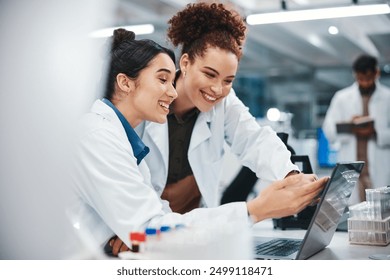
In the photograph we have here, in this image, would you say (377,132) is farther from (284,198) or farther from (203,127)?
(284,198)

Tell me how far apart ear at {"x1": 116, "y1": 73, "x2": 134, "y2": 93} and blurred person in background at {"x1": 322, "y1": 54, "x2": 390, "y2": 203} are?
93cm

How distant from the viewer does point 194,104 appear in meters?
1.80

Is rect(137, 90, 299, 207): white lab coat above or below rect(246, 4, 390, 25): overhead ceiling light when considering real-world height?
below

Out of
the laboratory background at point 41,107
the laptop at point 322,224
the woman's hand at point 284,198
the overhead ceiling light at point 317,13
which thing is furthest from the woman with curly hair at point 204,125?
the overhead ceiling light at point 317,13

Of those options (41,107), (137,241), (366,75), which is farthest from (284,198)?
(366,75)

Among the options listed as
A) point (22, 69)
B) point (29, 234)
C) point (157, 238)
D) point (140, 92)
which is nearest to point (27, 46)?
point (22, 69)

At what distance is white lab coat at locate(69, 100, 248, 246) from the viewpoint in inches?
50.0

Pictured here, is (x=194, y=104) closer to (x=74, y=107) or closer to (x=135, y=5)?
(x=74, y=107)

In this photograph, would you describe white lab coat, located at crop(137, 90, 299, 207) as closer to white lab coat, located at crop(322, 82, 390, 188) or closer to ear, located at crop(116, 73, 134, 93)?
ear, located at crop(116, 73, 134, 93)

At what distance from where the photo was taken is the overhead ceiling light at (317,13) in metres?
3.33

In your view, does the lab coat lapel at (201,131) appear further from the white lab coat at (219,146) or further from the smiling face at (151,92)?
the smiling face at (151,92)

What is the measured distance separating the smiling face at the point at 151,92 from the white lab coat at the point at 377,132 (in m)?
0.93

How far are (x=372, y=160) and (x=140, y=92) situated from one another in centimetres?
115

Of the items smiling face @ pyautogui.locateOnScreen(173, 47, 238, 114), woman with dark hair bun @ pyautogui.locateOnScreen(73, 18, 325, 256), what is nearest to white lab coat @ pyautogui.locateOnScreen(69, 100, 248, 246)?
woman with dark hair bun @ pyautogui.locateOnScreen(73, 18, 325, 256)
